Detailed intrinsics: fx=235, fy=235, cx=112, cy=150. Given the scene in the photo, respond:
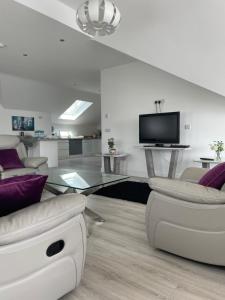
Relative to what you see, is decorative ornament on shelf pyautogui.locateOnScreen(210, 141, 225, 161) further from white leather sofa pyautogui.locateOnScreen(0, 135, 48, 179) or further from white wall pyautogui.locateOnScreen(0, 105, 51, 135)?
white wall pyautogui.locateOnScreen(0, 105, 51, 135)

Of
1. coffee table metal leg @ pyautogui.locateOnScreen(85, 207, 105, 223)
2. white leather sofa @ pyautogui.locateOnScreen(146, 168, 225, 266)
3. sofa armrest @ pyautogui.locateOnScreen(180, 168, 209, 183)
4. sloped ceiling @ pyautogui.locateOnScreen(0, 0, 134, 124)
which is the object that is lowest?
coffee table metal leg @ pyautogui.locateOnScreen(85, 207, 105, 223)

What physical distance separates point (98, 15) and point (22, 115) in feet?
21.5

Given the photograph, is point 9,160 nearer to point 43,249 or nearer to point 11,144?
point 11,144

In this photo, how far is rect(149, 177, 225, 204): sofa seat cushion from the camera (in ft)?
5.66

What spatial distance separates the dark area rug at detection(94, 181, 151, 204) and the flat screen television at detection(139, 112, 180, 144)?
1.13 m

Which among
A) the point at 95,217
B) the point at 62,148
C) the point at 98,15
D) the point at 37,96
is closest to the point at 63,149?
the point at 62,148

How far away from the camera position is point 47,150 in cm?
733

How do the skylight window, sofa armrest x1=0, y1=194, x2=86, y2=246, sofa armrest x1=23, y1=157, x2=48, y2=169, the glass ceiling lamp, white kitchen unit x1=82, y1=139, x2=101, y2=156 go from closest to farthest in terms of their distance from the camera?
sofa armrest x1=0, y1=194, x2=86, y2=246 → the glass ceiling lamp → sofa armrest x1=23, y1=157, x2=48, y2=169 → the skylight window → white kitchen unit x1=82, y1=139, x2=101, y2=156

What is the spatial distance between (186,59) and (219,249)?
2.82 m

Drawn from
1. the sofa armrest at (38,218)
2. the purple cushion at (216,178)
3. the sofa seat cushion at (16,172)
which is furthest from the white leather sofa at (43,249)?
the sofa seat cushion at (16,172)

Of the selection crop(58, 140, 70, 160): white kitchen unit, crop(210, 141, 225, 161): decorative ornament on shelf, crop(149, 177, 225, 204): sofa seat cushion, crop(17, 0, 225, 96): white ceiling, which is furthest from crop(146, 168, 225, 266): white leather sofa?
crop(58, 140, 70, 160): white kitchen unit

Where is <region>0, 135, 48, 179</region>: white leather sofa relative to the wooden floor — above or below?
above

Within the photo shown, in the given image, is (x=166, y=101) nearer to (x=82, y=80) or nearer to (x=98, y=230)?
(x=82, y=80)

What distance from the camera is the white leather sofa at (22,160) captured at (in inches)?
149
